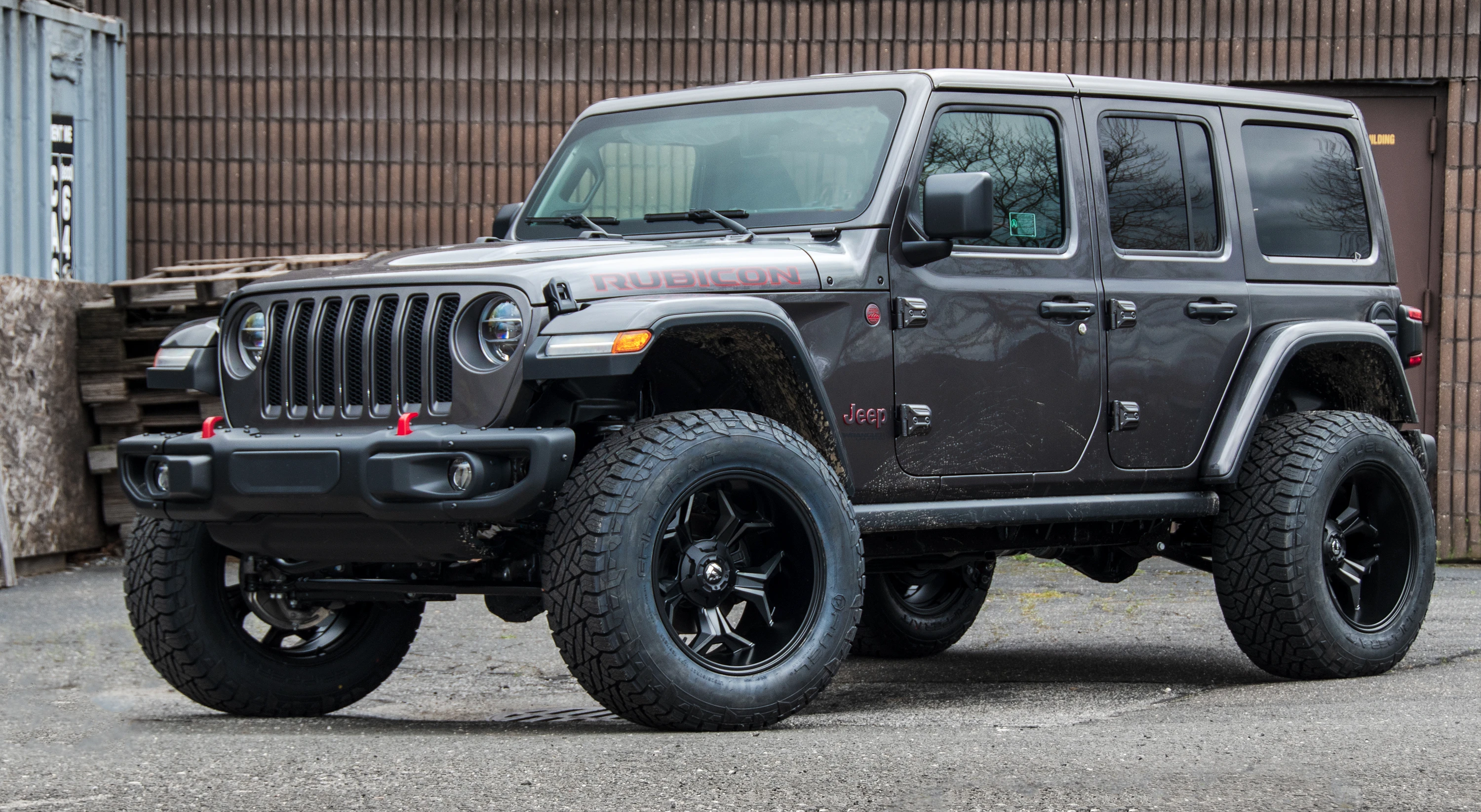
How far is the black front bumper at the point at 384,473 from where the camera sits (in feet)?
15.2

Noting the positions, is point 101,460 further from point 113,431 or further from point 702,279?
point 702,279

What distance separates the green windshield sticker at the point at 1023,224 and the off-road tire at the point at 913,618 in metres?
1.77

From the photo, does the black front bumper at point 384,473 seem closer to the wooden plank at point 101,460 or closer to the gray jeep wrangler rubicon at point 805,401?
the gray jeep wrangler rubicon at point 805,401

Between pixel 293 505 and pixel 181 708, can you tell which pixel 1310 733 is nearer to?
pixel 293 505

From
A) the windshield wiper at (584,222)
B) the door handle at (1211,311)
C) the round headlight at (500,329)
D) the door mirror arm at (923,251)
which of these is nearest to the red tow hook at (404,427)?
the round headlight at (500,329)

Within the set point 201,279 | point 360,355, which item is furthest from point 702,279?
point 201,279

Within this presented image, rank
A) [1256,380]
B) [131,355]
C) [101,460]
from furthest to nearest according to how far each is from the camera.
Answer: [131,355]
[101,460]
[1256,380]

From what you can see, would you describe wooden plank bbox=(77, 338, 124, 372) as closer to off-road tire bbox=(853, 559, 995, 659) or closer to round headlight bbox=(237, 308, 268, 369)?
off-road tire bbox=(853, 559, 995, 659)

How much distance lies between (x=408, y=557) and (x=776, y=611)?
107cm

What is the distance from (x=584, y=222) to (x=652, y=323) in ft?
4.78

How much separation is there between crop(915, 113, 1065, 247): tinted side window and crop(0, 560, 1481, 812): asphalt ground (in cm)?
161

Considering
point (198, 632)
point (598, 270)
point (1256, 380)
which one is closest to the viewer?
point (598, 270)

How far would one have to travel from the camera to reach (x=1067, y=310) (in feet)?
19.6

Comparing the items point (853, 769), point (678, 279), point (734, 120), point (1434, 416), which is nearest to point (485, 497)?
point (678, 279)
